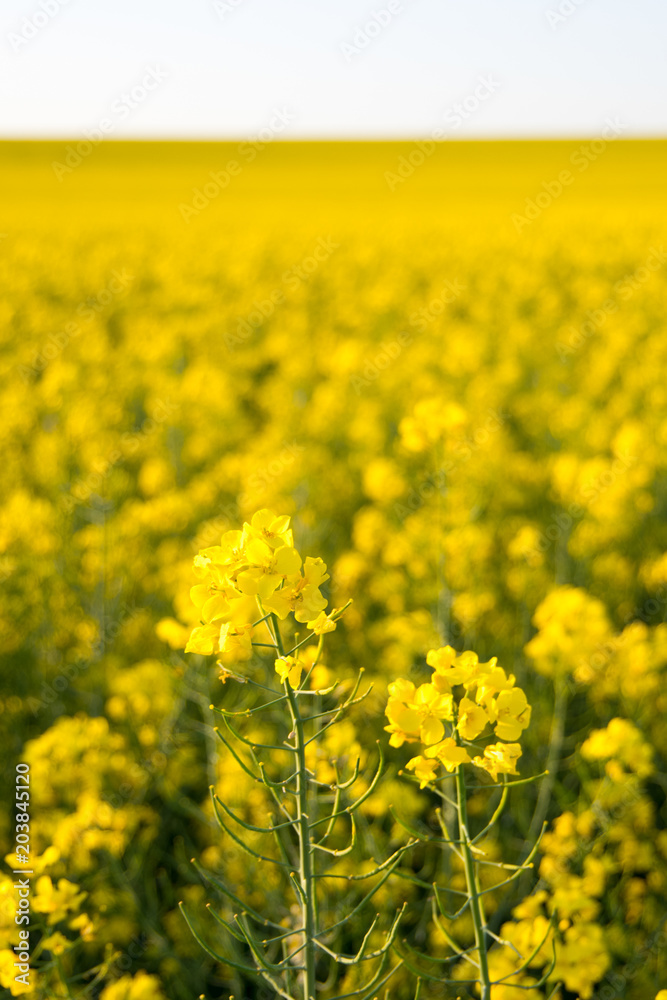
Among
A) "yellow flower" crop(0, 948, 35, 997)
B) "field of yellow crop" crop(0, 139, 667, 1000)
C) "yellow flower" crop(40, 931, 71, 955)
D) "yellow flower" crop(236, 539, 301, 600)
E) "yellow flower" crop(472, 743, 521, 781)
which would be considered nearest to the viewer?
"yellow flower" crop(236, 539, 301, 600)

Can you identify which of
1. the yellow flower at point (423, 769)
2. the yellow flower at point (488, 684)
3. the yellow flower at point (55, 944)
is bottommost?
the yellow flower at point (55, 944)

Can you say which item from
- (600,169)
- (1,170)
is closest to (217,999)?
(600,169)

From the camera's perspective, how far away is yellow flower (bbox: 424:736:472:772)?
3.64 ft

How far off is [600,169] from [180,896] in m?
35.5

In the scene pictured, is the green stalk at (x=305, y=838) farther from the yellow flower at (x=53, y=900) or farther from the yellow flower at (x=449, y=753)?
the yellow flower at (x=53, y=900)

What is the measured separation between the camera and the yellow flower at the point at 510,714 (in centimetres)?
114

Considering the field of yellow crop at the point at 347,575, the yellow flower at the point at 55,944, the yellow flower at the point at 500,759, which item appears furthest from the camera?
Result: the field of yellow crop at the point at 347,575

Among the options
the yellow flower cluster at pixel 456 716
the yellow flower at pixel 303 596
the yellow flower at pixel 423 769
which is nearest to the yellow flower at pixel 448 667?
the yellow flower cluster at pixel 456 716

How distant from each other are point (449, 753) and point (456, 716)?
0.07 m

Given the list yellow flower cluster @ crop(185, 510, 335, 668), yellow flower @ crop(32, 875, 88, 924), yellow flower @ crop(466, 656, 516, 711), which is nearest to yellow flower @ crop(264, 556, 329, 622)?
yellow flower cluster @ crop(185, 510, 335, 668)

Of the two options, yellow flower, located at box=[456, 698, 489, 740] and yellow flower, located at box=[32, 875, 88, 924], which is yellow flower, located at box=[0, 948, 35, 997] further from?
yellow flower, located at box=[456, 698, 489, 740]

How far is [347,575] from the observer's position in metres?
3.80

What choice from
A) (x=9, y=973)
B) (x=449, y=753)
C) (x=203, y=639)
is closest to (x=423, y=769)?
(x=449, y=753)

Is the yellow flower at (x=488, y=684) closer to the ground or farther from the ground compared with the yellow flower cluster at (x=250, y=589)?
closer to the ground
